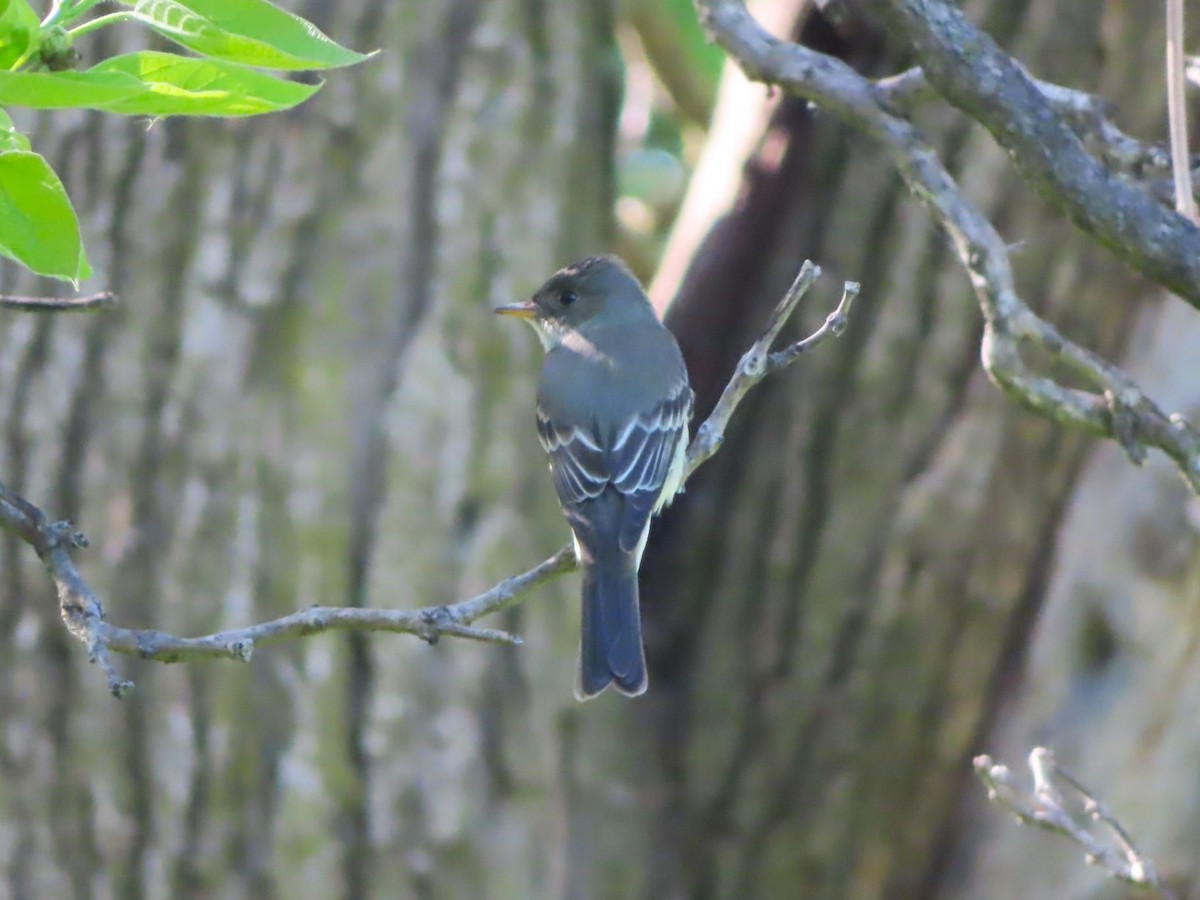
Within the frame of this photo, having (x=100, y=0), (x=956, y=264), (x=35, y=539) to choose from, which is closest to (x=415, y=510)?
(x=956, y=264)

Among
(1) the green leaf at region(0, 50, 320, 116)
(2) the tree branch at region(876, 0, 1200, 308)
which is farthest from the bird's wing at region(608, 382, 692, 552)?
(1) the green leaf at region(0, 50, 320, 116)

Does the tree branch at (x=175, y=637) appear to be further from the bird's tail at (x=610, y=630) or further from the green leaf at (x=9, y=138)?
the bird's tail at (x=610, y=630)

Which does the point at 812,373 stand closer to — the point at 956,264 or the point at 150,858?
the point at 956,264

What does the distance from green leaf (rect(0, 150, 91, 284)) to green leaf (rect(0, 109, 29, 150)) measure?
4.5 inches

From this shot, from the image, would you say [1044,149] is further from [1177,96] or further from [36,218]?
[36,218]

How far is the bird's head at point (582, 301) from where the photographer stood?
4445 mm

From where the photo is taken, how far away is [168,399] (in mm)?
4484

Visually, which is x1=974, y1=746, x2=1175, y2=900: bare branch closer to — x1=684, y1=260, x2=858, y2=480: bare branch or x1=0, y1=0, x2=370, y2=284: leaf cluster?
x1=684, y1=260, x2=858, y2=480: bare branch

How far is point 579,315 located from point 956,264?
1065 mm

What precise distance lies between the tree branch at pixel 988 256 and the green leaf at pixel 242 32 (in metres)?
1.11

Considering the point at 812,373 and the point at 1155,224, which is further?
the point at 812,373

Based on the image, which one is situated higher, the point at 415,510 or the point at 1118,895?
the point at 415,510

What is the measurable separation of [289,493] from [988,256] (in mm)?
2345

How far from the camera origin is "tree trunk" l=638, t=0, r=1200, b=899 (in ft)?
14.9
